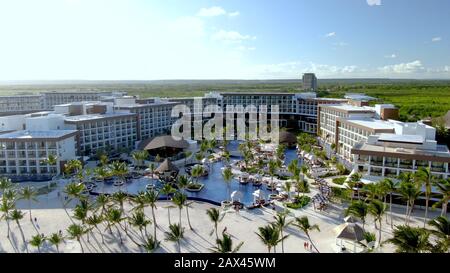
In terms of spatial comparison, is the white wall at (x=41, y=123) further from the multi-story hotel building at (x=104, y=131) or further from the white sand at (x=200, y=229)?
the white sand at (x=200, y=229)

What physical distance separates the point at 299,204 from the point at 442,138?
35679mm

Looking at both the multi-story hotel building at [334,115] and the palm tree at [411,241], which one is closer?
the palm tree at [411,241]

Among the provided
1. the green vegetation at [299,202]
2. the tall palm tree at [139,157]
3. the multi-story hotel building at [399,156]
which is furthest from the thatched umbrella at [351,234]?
the tall palm tree at [139,157]

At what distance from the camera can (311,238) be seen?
92.6ft

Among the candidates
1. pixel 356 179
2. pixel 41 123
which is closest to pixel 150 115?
pixel 41 123

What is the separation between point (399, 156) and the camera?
35906 millimetres

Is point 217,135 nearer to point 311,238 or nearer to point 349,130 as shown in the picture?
point 349,130

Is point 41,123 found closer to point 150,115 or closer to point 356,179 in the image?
point 150,115

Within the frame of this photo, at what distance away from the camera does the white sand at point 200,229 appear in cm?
2711

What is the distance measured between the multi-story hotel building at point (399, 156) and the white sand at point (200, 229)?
14.0 feet
